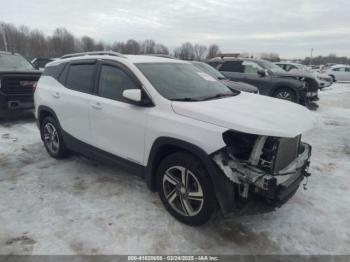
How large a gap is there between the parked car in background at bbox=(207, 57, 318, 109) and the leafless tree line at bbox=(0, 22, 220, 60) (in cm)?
4850

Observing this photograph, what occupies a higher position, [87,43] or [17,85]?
[87,43]

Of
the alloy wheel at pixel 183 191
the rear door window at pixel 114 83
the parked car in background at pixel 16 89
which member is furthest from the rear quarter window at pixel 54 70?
the alloy wheel at pixel 183 191

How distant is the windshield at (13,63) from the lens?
8.53 m

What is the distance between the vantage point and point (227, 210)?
2857 mm

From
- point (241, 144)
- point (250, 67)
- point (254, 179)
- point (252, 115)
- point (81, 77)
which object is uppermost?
point (250, 67)

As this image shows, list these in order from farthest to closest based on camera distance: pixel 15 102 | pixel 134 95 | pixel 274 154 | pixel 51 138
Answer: pixel 15 102 < pixel 51 138 < pixel 134 95 < pixel 274 154

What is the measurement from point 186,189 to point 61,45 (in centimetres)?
8160

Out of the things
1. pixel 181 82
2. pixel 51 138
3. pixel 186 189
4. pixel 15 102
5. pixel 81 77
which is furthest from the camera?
pixel 15 102

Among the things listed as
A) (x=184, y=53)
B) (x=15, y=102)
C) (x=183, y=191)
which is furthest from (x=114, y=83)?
(x=184, y=53)

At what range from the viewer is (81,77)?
4496 millimetres

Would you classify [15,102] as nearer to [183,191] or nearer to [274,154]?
[183,191]

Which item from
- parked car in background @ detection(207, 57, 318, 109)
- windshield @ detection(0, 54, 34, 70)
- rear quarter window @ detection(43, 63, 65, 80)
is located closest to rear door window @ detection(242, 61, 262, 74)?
parked car in background @ detection(207, 57, 318, 109)

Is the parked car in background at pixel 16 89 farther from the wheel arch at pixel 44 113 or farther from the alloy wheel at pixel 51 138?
the alloy wheel at pixel 51 138

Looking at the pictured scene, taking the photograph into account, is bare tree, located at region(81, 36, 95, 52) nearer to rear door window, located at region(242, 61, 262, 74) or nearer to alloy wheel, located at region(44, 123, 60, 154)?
rear door window, located at region(242, 61, 262, 74)
